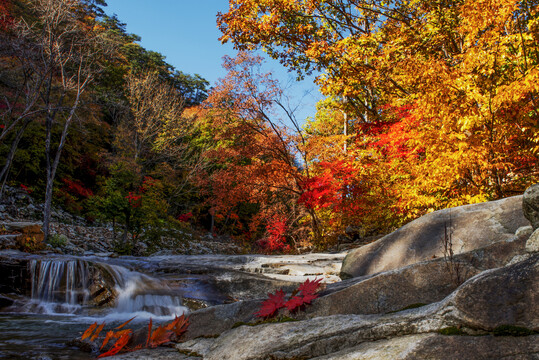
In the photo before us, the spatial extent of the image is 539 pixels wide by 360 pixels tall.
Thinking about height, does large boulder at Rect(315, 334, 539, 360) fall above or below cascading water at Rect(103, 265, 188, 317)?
above

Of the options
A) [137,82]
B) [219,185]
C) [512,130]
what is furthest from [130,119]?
[512,130]

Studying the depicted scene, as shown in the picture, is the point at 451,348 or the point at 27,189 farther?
the point at 27,189

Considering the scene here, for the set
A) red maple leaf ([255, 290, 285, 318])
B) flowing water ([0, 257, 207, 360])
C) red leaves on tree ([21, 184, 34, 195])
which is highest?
red leaves on tree ([21, 184, 34, 195])

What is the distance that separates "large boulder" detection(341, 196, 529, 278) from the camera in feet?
17.5

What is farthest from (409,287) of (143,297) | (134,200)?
(134,200)

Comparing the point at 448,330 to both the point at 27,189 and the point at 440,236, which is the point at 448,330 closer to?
the point at 440,236

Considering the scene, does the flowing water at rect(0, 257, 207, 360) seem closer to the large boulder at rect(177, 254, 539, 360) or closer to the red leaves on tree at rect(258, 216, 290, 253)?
the large boulder at rect(177, 254, 539, 360)

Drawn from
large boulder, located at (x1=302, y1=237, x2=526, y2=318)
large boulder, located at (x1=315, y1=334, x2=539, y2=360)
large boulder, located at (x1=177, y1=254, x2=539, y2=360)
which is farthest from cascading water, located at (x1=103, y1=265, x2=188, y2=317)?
large boulder, located at (x1=315, y1=334, x2=539, y2=360)

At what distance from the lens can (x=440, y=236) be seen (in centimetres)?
563

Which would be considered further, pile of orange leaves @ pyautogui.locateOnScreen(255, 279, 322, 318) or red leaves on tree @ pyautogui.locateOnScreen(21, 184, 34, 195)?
red leaves on tree @ pyautogui.locateOnScreen(21, 184, 34, 195)

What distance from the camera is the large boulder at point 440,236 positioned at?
17.5ft

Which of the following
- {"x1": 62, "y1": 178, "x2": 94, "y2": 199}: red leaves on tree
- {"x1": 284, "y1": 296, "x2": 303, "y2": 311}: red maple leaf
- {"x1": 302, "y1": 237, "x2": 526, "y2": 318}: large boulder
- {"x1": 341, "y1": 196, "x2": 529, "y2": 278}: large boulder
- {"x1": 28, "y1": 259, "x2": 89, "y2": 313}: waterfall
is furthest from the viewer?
{"x1": 62, "y1": 178, "x2": 94, "y2": 199}: red leaves on tree

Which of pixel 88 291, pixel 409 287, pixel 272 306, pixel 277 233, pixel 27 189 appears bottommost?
pixel 88 291

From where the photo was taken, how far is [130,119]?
73.5ft
